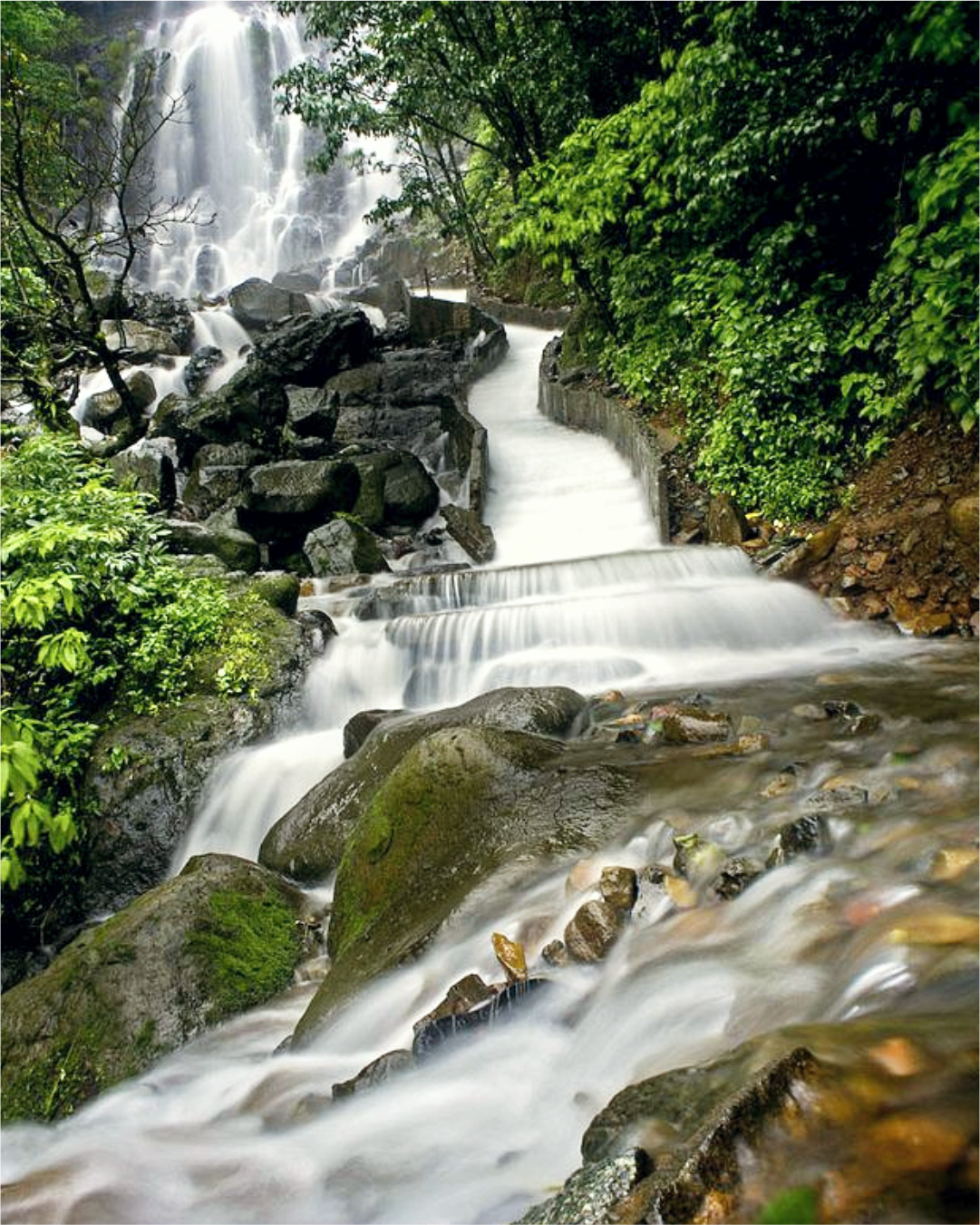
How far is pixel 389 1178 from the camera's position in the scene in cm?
243

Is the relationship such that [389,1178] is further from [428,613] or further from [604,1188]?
[428,613]

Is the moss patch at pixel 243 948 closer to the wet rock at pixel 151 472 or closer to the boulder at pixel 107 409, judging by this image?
the wet rock at pixel 151 472

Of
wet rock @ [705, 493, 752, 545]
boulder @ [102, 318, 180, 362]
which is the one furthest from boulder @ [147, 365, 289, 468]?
wet rock @ [705, 493, 752, 545]

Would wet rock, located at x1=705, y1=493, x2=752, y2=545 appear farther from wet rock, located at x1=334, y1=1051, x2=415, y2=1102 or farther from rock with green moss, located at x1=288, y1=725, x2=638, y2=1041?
wet rock, located at x1=334, y1=1051, x2=415, y2=1102

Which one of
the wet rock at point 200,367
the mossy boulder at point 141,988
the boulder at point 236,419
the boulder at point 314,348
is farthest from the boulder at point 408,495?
the wet rock at point 200,367

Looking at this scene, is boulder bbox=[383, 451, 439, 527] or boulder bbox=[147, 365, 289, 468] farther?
boulder bbox=[147, 365, 289, 468]

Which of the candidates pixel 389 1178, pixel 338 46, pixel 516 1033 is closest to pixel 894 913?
pixel 516 1033

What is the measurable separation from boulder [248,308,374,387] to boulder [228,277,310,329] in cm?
768

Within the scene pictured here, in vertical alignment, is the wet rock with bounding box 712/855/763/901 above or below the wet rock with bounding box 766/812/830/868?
below

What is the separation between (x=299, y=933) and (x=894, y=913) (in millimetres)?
3165

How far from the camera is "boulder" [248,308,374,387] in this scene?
15.8 meters

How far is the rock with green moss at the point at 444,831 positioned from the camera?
3.74 m

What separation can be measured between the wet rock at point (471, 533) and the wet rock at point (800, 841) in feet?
24.7

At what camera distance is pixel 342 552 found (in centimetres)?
1012
